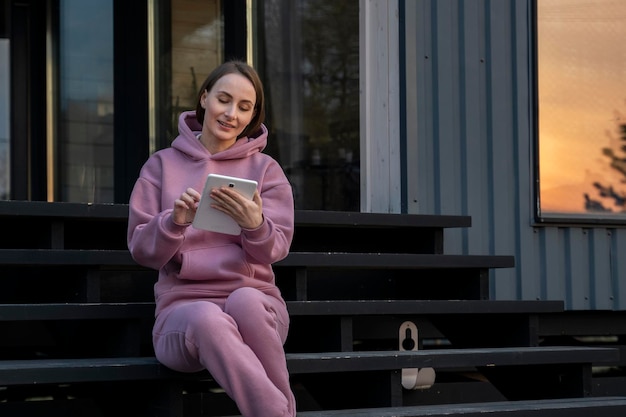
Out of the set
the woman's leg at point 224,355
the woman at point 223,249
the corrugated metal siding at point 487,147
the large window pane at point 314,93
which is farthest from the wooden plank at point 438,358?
the large window pane at point 314,93

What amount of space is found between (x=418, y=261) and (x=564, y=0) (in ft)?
5.70

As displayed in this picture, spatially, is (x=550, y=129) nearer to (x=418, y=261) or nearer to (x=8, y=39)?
(x=418, y=261)

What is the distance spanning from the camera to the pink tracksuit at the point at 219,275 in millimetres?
3027

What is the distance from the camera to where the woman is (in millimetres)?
3041

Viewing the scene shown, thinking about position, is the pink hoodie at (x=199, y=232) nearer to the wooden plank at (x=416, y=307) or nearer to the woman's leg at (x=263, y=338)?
the woman's leg at (x=263, y=338)

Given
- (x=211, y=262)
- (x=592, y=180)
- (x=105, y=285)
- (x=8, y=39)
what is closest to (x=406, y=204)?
(x=592, y=180)

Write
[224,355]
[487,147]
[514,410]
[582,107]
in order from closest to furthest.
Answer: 1. [224,355]
2. [514,410]
3. [487,147]
4. [582,107]

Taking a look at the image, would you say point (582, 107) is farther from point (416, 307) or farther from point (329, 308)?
point (329, 308)

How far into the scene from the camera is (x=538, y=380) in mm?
4191

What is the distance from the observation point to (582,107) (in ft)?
17.9

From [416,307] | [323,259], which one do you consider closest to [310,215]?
[323,259]

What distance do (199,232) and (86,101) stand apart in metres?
4.24

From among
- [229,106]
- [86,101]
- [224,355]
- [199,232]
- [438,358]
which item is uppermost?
[86,101]

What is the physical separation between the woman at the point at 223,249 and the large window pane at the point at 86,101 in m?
3.69
